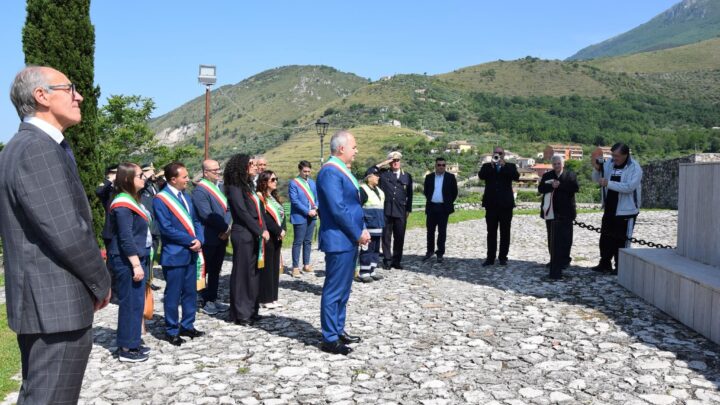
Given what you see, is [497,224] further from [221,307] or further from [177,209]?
[177,209]

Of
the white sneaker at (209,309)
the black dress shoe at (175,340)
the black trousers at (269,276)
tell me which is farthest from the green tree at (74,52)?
the black dress shoe at (175,340)

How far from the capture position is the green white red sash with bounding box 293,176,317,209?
9.41 m

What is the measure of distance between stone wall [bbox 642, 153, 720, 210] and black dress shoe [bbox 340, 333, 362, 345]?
2476 cm

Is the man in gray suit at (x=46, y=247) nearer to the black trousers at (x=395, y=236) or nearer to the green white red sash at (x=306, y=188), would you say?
the green white red sash at (x=306, y=188)

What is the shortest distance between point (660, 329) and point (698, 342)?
19.1 inches

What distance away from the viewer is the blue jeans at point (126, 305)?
5.13 meters

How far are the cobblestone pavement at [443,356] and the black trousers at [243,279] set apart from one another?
235 mm

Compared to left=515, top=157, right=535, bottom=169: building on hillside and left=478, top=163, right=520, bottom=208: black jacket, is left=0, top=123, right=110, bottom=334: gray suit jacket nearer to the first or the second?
left=478, top=163, right=520, bottom=208: black jacket

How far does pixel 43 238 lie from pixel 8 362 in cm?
367

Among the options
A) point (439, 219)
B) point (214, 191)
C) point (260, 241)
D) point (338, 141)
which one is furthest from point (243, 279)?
point (439, 219)

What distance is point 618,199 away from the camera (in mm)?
8586

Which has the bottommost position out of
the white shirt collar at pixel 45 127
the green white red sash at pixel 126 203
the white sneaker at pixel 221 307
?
the white sneaker at pixel 221 307

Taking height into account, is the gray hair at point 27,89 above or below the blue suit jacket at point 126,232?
above

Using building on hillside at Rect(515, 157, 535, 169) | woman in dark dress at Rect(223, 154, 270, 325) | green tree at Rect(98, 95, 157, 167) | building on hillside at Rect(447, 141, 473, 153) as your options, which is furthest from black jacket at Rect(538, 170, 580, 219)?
building on hillside at Rect(447, 141, 473, 153)
